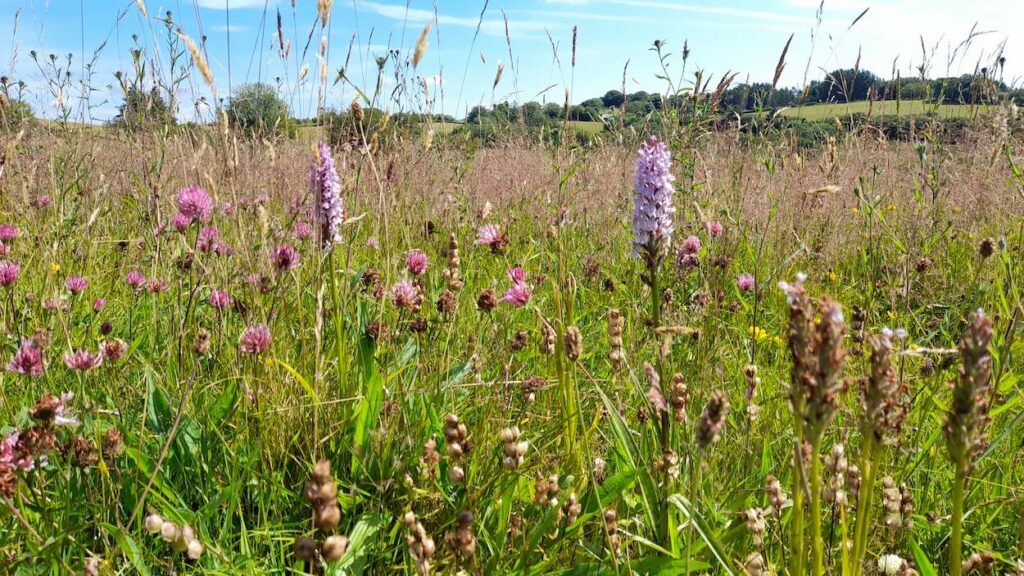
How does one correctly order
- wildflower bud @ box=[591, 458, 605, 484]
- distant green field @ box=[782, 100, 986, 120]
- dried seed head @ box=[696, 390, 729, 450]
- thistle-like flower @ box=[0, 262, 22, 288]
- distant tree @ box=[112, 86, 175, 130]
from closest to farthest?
dried seed head @ box=[696, 390, 729, 450] < wildflower bud @ box=[591, 458, 605, 484] < thistle-like flower @ box=[0, 262, 22, 288] < distant tree @ box=[112, 86, 175, 130] < distant green field @ box=[782, 100, 986, 120]

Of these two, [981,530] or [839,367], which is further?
[981,530]

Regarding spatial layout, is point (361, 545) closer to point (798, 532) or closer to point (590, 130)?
point (798, 532)

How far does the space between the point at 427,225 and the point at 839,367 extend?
89.3 inches

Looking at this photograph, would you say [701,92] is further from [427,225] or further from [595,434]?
[595,434]

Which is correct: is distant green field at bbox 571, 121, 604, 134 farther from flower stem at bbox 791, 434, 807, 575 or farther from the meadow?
flower stem at bbox 791, 434, 807, 575

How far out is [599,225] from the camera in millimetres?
3893

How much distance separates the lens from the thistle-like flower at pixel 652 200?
1553mm

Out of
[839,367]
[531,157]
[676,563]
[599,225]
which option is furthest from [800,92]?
[531,157]

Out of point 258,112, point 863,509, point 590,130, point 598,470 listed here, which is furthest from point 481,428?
point 590,130

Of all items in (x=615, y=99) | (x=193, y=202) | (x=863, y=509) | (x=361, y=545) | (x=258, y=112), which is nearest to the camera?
(x=863, y=509)

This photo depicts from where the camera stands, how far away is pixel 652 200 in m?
1.58

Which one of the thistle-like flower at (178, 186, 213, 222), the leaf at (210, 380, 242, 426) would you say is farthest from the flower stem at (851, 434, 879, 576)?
the thistle-like flower at (178, 186, 213, 222)

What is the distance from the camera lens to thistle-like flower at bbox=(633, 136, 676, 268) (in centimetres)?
155

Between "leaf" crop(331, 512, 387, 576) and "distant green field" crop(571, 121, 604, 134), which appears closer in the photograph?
"leaf" crop(331, 512, 387, 576)
